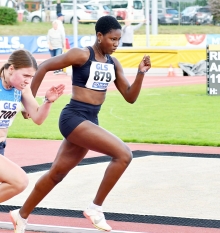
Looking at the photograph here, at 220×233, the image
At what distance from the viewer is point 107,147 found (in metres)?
6.47

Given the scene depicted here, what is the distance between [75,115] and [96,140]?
30 cm

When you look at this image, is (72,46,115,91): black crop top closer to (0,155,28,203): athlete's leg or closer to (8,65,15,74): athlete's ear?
(8,65,15,74): athlete's ear

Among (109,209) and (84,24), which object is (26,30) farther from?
(109,209)

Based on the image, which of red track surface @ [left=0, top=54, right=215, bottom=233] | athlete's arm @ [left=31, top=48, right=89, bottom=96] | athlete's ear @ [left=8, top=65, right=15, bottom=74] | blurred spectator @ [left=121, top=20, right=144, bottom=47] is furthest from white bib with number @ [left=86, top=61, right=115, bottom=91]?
blurred spectator @ [left=121, top=20, right=144, bottom=47]

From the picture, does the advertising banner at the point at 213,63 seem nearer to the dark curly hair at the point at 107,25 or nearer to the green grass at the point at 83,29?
the dark curly hair at the point at 107,25

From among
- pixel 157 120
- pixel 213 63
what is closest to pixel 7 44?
pixel 213 63

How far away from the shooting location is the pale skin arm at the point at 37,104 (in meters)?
5.93

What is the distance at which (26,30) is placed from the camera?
172ft

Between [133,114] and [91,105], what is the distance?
10.3 metres

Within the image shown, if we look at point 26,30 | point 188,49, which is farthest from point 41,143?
point 26,30

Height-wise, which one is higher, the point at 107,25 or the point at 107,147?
the point at 107,25

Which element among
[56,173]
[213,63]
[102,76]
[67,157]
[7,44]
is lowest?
[7,44]

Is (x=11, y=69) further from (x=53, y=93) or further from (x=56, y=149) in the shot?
(x=56, y=149)

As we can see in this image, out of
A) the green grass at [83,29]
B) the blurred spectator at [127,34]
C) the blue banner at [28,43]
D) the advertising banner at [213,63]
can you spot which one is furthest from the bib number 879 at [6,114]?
the green grass at [83,29]
